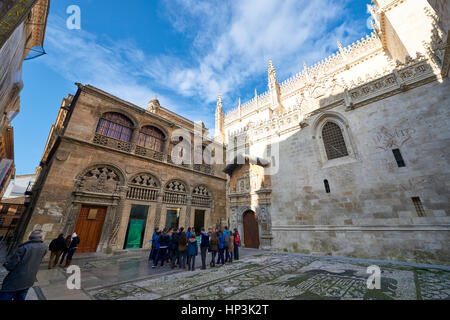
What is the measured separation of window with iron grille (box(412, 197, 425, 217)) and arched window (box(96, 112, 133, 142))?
16.1 meters

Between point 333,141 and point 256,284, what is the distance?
9.35 metres

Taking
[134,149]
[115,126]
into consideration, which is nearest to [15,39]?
[115,126]

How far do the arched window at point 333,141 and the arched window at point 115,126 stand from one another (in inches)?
527

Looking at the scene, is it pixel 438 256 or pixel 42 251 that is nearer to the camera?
pixel 42 251

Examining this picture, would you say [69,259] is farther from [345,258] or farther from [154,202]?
[345,258]

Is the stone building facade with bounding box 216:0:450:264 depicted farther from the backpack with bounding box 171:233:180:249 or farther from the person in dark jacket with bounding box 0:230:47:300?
the person in dark jacket with bounding box 0:230:47:300

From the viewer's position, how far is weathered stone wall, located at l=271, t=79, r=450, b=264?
6.89m

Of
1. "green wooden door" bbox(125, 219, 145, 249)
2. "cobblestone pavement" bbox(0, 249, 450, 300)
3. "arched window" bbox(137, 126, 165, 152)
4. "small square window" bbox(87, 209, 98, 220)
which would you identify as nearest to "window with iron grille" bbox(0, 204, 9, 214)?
"small square window" bbox(87, 209, 98, 220)

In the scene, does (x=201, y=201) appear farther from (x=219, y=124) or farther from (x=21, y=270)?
(x=219, y=124)

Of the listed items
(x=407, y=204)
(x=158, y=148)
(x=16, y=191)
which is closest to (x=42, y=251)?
(x=158, y=148)

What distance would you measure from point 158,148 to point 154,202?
429 centimetres

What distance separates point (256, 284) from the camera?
4645mm

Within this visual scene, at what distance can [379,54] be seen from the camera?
58.9ft

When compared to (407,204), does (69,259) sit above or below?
below
